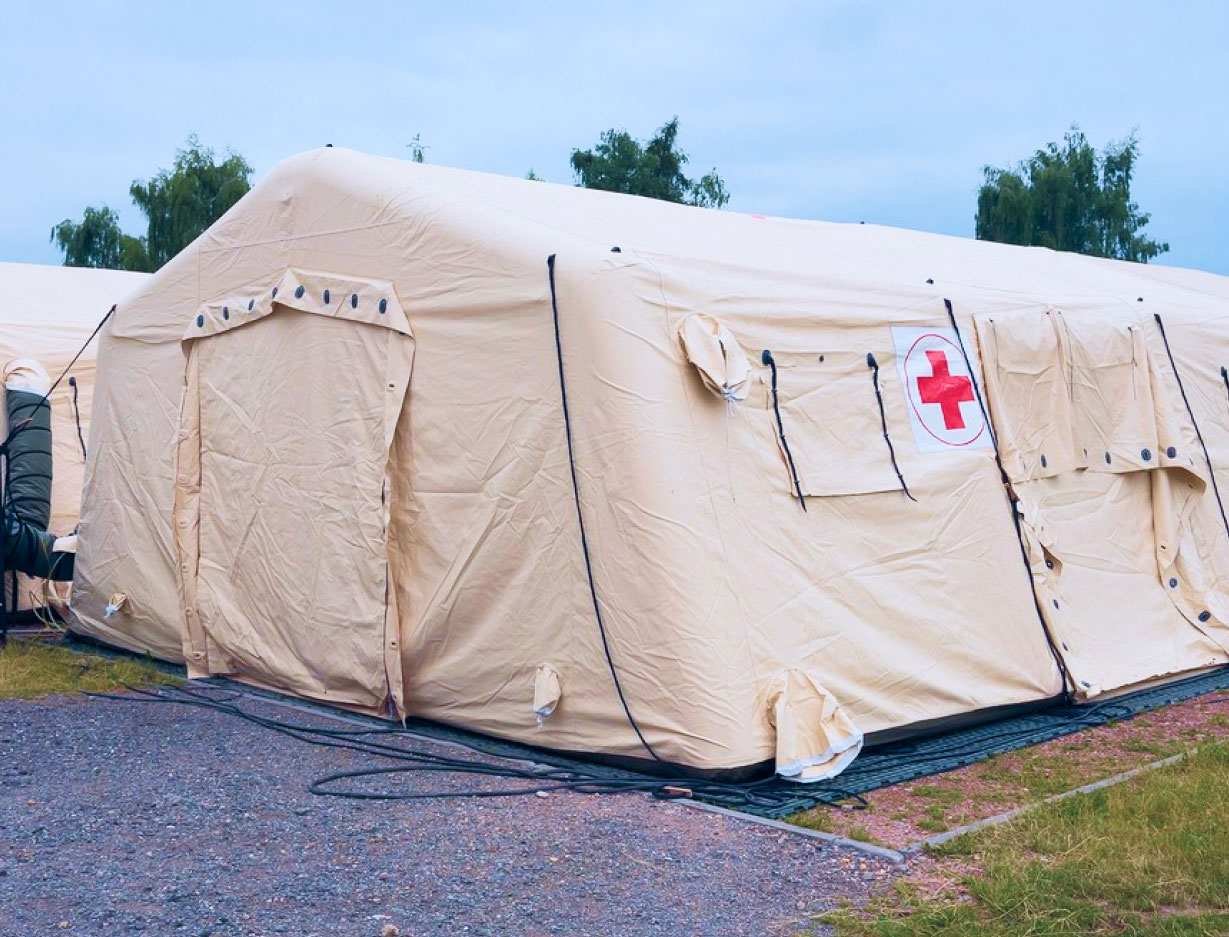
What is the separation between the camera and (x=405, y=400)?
21.2 feet

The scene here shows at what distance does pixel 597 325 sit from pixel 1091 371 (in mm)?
3269

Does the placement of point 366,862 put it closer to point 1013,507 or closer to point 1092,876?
point 1092,876

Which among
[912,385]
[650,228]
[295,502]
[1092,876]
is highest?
[650,228]

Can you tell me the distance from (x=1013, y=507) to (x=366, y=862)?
3.71 metres

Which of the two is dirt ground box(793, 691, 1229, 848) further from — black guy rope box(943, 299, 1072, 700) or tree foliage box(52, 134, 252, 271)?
tree foliage box(52, 134, 252, 271)

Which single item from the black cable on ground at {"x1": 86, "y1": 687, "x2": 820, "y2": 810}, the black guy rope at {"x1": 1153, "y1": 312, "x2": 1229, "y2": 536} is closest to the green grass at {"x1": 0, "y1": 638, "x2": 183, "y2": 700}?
Answer: the black cable on ground at {"x1": 86, "y1": 687, "x2": 820, "y2": 810}

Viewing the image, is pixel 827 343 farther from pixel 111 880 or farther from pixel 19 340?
pixel 19 340

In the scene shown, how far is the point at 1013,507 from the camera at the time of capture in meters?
6.75

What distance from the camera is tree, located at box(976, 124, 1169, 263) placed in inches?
1141

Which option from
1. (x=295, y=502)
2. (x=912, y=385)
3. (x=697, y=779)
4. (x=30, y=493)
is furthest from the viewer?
(x=30, y=493)

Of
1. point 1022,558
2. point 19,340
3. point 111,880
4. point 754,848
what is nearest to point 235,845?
Result: point 111,880

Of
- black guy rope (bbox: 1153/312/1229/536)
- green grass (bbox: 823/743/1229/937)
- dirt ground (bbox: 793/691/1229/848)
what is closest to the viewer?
green grass (bbox: 823/743/1229/937)

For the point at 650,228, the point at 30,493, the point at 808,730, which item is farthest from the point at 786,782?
the point at 30,493

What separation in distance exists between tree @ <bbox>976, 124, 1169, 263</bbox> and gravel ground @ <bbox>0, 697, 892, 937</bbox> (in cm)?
2581
